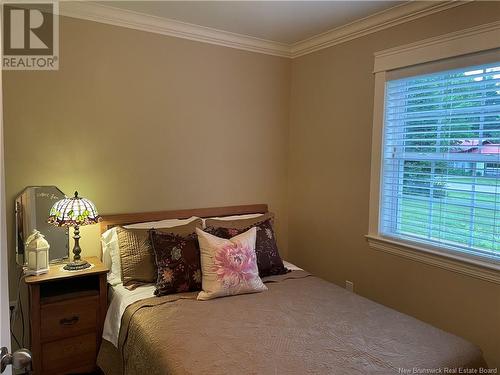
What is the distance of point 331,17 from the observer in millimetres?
2682

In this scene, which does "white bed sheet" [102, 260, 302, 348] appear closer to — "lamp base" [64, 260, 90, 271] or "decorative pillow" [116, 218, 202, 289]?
"decorative pillow" [116, 218, 202, 289]

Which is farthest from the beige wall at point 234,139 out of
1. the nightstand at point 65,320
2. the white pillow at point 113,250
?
the nightstand at point 65,320

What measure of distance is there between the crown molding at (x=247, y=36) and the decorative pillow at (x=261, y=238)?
1516 mm

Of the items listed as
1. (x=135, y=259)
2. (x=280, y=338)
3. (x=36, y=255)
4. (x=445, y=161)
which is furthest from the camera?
(x=135, y=259)

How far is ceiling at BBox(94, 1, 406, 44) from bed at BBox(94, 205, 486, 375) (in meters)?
1.90

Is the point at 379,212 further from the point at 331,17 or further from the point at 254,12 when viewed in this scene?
the point at 254,12

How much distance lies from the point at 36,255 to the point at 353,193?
2256mm

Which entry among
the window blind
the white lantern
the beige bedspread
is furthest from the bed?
the window blind

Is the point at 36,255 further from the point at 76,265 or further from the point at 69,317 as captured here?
the point at 69,317

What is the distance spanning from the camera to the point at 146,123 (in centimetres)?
283

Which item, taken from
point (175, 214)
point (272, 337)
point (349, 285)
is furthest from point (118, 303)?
point (349, 285)

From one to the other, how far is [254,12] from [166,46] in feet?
2.46

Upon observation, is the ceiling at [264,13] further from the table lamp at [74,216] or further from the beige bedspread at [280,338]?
the beige bedspread at [280,338]

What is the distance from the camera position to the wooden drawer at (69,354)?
2219 millimetres
